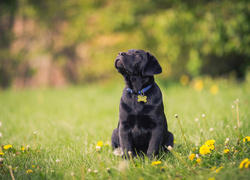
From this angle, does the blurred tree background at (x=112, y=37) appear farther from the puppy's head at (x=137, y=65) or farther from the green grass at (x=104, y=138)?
the puppy's head at (x=137, y=65)

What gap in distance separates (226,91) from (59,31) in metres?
7.73

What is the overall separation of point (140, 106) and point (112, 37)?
19.8ft

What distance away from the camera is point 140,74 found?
2.26 m

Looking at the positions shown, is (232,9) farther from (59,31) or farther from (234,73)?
(59,31)

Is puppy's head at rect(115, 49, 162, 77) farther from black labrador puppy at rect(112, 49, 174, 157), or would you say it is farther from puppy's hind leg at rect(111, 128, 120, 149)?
puppy's hind leg at rect(111, 128, 120, 149)

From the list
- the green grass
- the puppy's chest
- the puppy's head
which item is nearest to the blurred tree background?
the green grass

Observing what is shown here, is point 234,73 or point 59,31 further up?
point 59,31

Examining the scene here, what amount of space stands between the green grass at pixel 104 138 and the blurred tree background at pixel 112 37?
1.26 m

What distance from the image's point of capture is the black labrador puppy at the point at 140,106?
7.15 feet

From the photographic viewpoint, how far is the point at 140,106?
2.17 meters

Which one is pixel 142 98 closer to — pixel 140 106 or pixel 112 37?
pixel 140 106

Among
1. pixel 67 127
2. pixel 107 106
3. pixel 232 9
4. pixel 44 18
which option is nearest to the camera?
pixel 67 127

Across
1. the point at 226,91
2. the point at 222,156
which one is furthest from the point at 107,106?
the point at 222,156

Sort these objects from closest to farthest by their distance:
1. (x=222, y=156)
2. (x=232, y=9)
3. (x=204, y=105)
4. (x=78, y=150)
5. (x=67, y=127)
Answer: (x=222, y=156) < (x=78, y=150) < (x=67, y=127) < (x=204, y=105) < (x=232, y=9)
